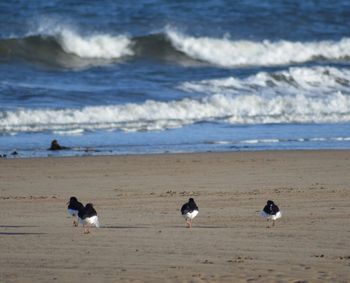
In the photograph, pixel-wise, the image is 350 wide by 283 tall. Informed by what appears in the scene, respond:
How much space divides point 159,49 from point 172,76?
5.33m

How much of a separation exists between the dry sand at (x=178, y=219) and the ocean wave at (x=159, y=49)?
17228 mm

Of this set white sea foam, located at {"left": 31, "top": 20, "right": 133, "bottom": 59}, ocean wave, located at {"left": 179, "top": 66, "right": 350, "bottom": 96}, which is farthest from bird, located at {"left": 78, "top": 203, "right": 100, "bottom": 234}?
white sea foam, located at {"left": 31, "top": 20, "right": 133, "bottom": 59}

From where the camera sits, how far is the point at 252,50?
123 feet

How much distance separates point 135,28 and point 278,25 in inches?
246

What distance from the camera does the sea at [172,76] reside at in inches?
817

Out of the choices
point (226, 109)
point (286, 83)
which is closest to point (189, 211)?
point (226, 109)

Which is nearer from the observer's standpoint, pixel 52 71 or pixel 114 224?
pixel 114 224

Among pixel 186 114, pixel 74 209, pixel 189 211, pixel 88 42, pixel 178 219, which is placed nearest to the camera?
pixel 189 211

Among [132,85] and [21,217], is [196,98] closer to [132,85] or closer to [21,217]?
[132,85]

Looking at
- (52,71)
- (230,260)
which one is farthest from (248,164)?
(52,71)

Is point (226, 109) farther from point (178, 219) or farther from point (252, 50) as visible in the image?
point (178, 219)

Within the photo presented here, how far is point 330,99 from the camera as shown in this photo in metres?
27.7

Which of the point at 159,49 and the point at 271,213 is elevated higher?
the point at 159,49

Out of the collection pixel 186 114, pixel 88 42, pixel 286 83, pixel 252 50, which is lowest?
pixel 186 114
